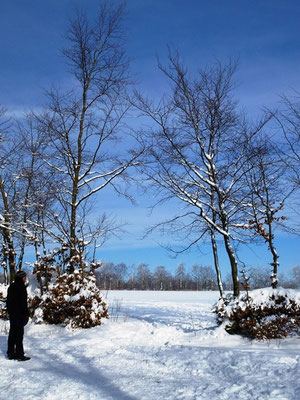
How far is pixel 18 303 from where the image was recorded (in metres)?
7.16

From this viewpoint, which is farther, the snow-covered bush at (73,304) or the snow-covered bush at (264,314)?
the snow-covered bush at (73,304)

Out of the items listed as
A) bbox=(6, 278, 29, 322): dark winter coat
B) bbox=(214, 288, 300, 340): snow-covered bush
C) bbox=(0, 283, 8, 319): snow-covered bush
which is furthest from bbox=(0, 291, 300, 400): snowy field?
bbox=(0, 283, 8, 319): snow-covered bush

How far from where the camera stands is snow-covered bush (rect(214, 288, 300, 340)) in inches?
312

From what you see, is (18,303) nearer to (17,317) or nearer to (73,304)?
(17,317)

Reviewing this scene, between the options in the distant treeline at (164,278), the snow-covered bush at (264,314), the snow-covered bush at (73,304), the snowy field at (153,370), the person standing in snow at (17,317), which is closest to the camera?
the snowy field at (153,370)

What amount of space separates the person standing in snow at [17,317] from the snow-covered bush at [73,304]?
3338 millimetres

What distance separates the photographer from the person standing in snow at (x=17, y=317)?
22.2 ft

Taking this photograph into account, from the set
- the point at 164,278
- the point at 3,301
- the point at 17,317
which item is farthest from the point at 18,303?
the point at 164,278

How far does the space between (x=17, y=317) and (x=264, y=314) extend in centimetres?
541

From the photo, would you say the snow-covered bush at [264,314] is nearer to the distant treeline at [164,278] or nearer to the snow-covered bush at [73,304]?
the snow-covered bush at [73,304]

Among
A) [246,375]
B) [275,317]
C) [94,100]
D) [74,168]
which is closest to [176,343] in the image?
[275,317]

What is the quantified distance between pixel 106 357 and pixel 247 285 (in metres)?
3.88

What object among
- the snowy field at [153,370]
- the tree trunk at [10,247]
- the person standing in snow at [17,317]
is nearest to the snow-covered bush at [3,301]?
the tree trunk at [10,247]

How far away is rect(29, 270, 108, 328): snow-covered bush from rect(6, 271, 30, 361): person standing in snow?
3.34 meters
